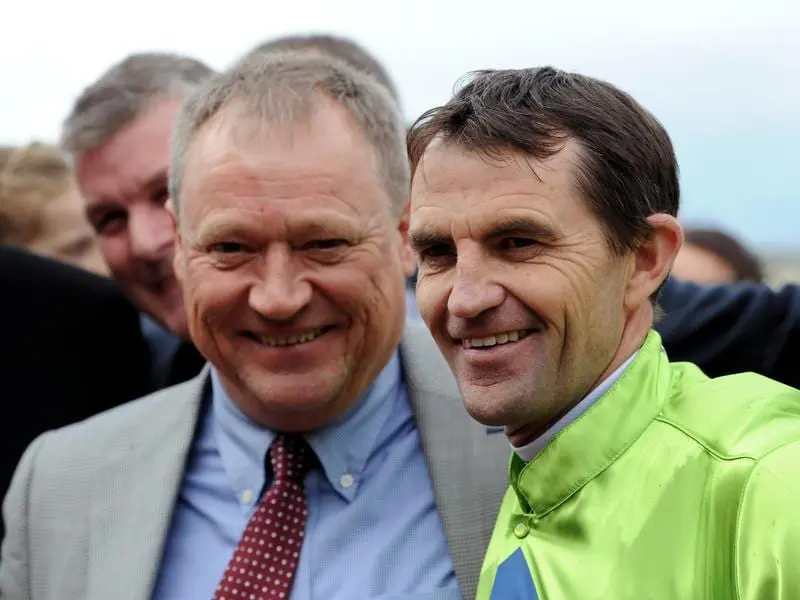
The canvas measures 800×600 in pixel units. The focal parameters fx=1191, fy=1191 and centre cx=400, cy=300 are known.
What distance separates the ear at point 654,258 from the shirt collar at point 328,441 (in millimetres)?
944

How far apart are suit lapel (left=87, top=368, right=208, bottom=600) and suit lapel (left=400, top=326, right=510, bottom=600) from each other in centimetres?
55

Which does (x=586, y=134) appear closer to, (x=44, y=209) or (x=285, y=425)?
(x=285, y=425)

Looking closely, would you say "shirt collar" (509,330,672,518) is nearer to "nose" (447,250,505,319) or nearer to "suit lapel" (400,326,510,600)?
"nose" (447,250,505,319)

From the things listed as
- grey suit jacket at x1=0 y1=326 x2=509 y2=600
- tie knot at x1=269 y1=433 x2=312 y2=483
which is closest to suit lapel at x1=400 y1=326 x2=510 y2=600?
grey suit jacket at x1=0 y1=326 x2=509 y2=600

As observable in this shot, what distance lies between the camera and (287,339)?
2.64 metres

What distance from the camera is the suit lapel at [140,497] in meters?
2.55

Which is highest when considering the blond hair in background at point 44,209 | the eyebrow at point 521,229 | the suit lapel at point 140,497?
the eyebrow at point 521,229

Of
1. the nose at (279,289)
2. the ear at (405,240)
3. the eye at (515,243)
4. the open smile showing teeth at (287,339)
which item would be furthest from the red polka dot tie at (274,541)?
the eye at (515,243)

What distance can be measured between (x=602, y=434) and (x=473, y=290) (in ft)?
1.00

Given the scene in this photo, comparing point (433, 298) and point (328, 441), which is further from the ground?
point (433, 298)

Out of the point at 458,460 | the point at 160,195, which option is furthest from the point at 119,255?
the point at 458,460

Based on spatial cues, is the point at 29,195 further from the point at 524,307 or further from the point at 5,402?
A: the point at 524,307

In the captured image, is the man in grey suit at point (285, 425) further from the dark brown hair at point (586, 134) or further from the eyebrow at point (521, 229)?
the eyebrow at point (521, 229)

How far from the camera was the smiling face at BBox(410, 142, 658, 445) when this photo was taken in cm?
186
